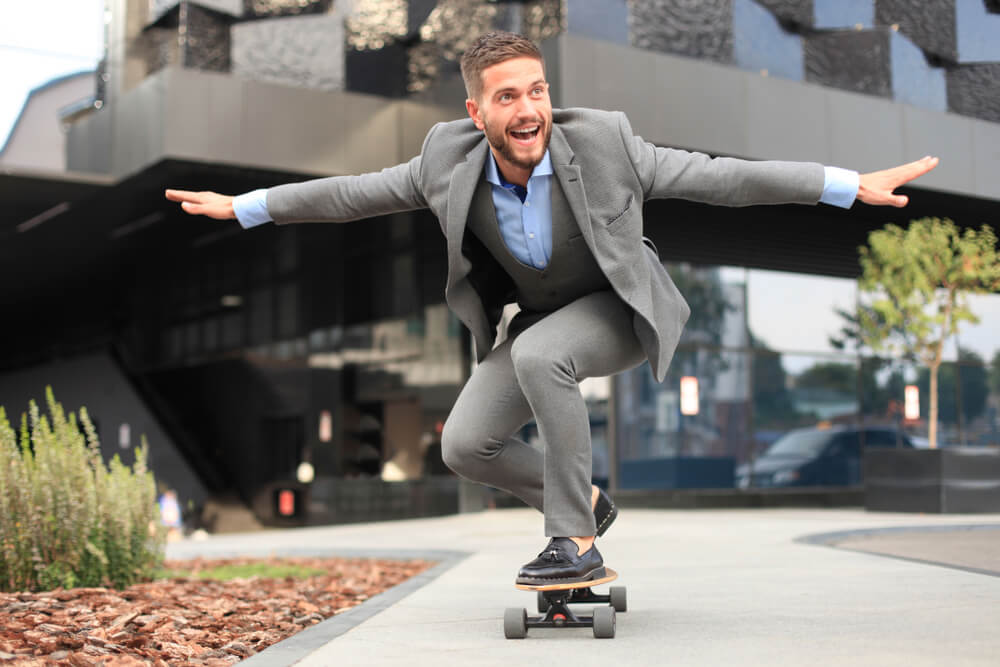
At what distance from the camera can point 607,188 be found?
10.6 ft

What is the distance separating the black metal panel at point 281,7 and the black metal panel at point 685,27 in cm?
466

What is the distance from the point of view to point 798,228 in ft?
59.6

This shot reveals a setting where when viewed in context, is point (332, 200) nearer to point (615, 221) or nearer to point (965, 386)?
point (615, 221)

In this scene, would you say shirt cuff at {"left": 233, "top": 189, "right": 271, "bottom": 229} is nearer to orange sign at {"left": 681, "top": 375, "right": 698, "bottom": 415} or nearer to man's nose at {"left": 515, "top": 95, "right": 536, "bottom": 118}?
man's nose at {"left": 515, "top": 95, "right": 536, "bottom": 118}

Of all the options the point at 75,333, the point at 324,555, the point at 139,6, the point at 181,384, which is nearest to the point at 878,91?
the point at 139,6

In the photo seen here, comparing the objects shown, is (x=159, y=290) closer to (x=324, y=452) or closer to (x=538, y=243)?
(x=324, y=452)

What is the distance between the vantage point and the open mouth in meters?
3.18

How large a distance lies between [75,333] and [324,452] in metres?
14.1

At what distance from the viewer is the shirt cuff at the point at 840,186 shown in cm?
323

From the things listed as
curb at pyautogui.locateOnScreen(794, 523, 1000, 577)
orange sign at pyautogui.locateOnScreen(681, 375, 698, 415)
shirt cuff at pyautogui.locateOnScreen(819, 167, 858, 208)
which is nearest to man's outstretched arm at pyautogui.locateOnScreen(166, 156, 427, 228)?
shirt cuff at pyautogui.locateOnScreen(819, 167, 858, 208)

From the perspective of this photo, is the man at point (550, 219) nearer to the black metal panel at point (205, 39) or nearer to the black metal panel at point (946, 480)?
the black metal panel at point (946, 480)

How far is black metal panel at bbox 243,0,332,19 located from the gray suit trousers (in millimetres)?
12761

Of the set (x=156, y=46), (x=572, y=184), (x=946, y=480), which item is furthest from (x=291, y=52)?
(x=572, y=184)

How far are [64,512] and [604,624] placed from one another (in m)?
2.96
